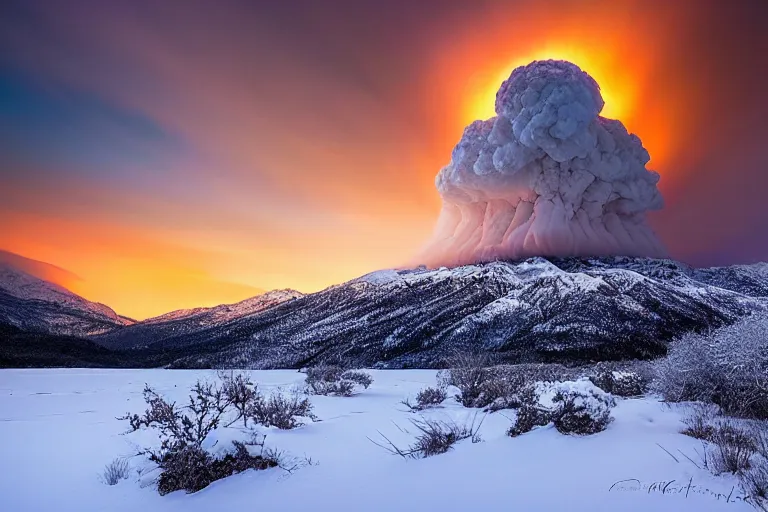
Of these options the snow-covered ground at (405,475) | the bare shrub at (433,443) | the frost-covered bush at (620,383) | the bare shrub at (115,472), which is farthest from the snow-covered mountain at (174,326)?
the bare shrub at (433,443)

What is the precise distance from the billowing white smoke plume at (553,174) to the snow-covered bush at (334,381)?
232 feet

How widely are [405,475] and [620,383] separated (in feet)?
24.7

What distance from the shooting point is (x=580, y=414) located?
5629mm

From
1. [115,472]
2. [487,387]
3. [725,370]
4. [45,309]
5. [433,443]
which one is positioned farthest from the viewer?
[45,309]

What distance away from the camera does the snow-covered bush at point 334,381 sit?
11.0 m

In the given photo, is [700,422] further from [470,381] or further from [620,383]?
[470,381]

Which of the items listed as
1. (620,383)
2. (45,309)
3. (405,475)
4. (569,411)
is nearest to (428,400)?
(569,411)

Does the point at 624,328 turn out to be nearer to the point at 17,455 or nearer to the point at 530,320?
the point at 530,320

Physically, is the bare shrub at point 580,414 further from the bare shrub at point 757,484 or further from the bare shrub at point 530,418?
the bare shrub at point 757,484

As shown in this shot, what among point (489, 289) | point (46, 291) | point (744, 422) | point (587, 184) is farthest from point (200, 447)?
point (46, 291)

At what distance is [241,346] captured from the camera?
54844mm

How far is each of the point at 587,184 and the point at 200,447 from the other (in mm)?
86964

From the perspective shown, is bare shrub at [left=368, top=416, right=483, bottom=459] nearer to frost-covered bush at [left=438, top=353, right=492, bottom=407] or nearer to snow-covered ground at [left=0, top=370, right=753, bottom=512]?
snow-covered ground at [left=0, top=370, right=753, bottom=512]

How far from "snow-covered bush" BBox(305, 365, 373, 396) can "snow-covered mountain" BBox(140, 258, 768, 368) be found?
24.7 metres
